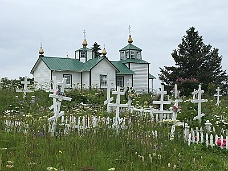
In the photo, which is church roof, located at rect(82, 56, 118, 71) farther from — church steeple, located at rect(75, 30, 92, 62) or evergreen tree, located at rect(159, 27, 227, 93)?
evergreen tree, located at rect(159, 27, 227, 93)

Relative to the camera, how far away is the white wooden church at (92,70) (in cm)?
3180

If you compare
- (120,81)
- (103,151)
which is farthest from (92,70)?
(103,151)

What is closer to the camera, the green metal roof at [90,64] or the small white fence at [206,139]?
the small white fence at [206,139]

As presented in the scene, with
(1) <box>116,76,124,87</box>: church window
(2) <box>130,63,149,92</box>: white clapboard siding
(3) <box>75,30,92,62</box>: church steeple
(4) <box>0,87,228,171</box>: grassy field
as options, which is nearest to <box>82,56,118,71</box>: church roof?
(3) <box>75,30,92,62</box>: church steeple

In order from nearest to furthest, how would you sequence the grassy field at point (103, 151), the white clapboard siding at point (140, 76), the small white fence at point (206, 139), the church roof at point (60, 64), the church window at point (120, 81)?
1. the grassy field at point (103, 151)
2. the small white fence at point (206, 139)
3. the church roof at point (60, 64)
4. the church window at point (120, 81)
5. the white clapboard siding at point (140, 76)

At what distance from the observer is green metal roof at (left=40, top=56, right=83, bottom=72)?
31.4 metres

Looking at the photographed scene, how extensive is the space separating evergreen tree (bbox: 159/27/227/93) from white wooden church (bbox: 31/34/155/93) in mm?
2646

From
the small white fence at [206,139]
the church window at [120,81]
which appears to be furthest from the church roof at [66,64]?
the small white fence at [206,139]

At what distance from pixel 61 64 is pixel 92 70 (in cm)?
300

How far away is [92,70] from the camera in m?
32.1

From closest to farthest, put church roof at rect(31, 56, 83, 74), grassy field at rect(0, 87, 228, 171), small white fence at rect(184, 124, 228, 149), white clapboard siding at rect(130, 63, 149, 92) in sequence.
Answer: grassy field at rect(0, 87, 228, 171) → small white fence at rect(184, 124, 228, 149) → church roof at rect(31, 56, 83, 74) → white clapboard siding at rect(130, 63, 149, 92)

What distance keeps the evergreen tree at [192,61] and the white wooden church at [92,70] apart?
104 inches

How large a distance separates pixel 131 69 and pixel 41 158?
30.8m

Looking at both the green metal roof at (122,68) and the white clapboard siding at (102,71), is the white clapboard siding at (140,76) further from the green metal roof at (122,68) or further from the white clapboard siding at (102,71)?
the white clapboard siding at (102,71)
